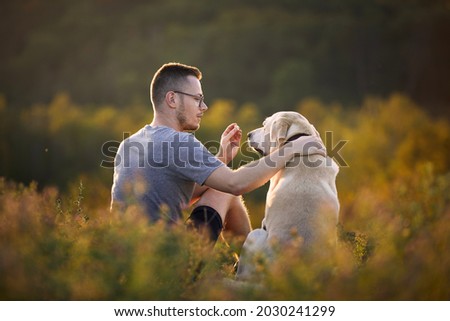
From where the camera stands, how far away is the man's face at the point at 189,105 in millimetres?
5328

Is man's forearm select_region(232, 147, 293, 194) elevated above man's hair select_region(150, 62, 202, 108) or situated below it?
below

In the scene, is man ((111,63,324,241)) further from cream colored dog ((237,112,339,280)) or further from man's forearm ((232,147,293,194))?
cream colored dog ((237,112,339,280))

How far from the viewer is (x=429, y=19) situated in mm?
28922

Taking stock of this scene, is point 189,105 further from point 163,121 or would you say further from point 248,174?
point 248,174

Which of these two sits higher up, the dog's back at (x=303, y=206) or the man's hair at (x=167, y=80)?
the man's hair at (x=167, y=80)

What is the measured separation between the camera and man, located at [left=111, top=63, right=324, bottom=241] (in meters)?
4.75

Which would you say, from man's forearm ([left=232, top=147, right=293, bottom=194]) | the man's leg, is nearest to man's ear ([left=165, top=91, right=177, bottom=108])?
the man's leg

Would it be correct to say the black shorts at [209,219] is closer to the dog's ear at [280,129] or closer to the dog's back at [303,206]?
the dog's back at [303,206]

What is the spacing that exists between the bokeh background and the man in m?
0.41

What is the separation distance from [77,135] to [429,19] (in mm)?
16873

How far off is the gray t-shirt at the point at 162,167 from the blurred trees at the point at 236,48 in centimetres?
2374

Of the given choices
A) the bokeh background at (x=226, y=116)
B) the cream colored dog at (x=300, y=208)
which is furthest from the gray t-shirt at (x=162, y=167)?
the cream colored dog at (x=300, y=208)

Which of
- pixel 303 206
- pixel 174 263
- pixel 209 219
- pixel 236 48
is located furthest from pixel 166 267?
pixel 236 48

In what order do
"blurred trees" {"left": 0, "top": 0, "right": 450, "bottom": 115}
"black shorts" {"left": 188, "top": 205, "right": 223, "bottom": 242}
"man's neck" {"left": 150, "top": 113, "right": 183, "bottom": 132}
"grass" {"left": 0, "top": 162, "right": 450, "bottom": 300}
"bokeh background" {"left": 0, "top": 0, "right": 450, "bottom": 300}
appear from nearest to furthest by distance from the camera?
"grass" {"left": 0, "top": 162, "right": 450, "bottom": 300} → "bokeh background" {"left": 0, "top": 0, "right": 450, "bottom": 300} → "black shorts" {"left": 188, "top": 205, "right": 223, "bottom": 242} → "man's neck" {"left": 150, "top": 113, "right": 183, "bottom": 132} → "blurred trees" {"left": 0, "top": 0, "right": 450, "bottom": 115}
